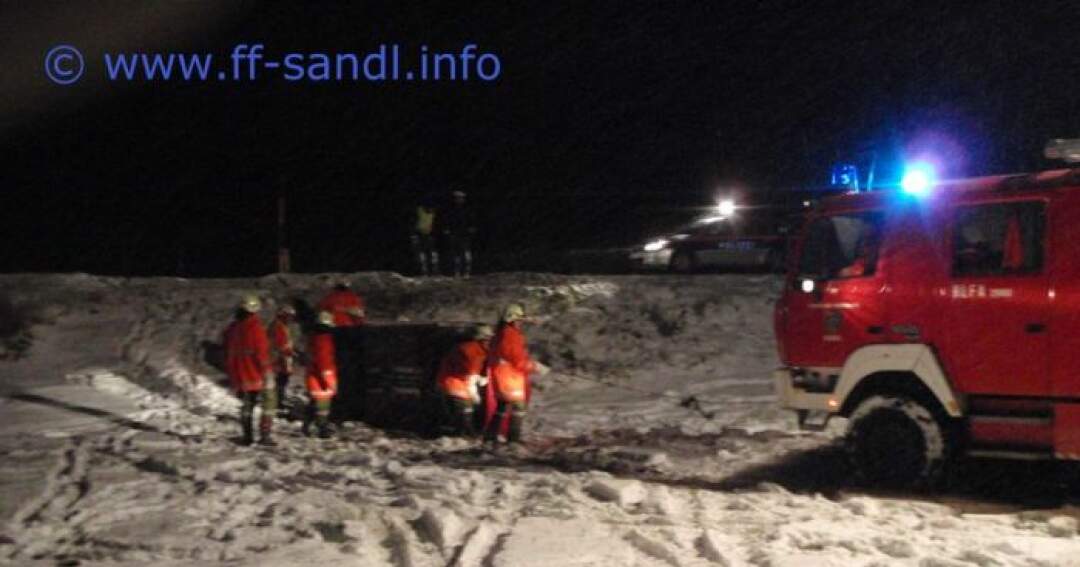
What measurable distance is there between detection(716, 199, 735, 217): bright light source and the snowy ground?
309 centimetres

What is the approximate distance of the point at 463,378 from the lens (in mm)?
12742

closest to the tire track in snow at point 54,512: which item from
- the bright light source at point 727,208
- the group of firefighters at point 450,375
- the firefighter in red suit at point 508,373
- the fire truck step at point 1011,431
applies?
the group of firefighters at point 450,375

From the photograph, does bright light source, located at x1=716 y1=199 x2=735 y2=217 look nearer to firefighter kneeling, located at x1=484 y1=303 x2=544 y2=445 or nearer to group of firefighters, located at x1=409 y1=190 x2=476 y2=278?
group of firefighters, located at x1=409 y1=190 x2=476 y2=278

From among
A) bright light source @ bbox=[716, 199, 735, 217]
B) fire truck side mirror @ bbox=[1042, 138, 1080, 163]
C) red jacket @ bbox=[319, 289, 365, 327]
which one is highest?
bright light source @ bbox=[716, 199, 735, 217]

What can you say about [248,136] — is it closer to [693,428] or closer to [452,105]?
[452,105]

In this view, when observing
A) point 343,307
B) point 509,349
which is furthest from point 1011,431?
point 343,307

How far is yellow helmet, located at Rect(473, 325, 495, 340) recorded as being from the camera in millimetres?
12938

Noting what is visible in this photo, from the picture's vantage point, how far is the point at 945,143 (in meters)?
33.1

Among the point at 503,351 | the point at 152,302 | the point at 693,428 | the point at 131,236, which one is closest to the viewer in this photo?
the point at 503,351

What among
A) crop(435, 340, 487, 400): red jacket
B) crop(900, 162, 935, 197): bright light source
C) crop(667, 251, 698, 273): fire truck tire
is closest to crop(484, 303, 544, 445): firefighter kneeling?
crop(435, 340, 487, 400): red jacket

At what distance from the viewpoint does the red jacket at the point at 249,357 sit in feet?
40.7

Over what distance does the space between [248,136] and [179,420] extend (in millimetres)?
30157

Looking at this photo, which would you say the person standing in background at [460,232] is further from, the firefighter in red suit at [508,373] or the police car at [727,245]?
the firefighter in red suit at [508,373]

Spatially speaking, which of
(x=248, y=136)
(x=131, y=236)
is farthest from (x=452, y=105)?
(x=131, y=236)
